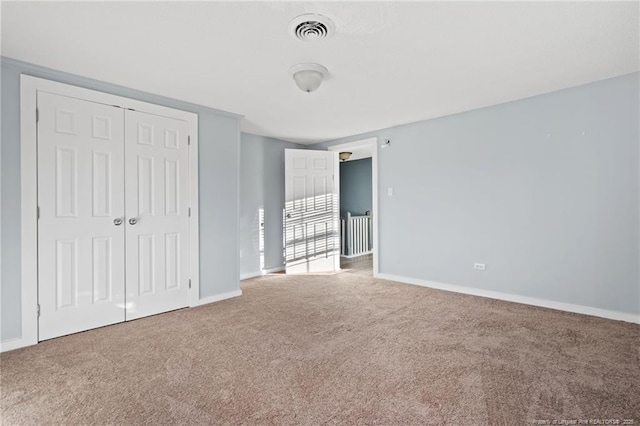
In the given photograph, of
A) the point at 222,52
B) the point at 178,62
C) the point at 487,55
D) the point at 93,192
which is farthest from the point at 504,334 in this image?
the point at 93,192

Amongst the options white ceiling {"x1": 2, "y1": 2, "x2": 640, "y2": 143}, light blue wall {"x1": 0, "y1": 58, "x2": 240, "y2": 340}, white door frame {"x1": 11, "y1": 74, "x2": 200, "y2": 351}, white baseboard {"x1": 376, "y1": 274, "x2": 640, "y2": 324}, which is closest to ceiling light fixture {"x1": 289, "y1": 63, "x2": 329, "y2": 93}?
white ceiling {"x1": 2, "y1": 2, "x2": 640, "y2": 143}

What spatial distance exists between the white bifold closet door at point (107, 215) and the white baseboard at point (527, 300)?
2.99 meters

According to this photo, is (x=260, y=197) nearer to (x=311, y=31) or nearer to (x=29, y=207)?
(x=29, y=207)

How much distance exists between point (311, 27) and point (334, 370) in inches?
88.3

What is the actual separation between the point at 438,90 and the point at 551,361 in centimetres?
251

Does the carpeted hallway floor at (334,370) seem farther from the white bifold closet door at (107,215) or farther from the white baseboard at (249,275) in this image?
the white baseboard at (249,275)

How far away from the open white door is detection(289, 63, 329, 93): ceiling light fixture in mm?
2573

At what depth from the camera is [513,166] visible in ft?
11.8

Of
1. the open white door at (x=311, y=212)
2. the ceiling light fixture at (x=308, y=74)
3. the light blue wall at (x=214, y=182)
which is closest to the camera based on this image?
the ceiling light fixture at (x=308, y=74)

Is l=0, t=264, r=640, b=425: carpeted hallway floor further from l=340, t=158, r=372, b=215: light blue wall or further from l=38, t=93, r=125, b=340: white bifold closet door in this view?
l=340, t=158, r=372, b=215: light blue wall

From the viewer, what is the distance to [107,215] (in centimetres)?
298

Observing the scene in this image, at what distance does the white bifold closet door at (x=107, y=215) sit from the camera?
2.68 metres

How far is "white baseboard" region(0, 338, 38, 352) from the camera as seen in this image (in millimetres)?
2448

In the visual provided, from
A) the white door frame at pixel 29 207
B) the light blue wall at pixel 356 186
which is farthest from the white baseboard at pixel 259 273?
the light blue wall at pixel 356 186
